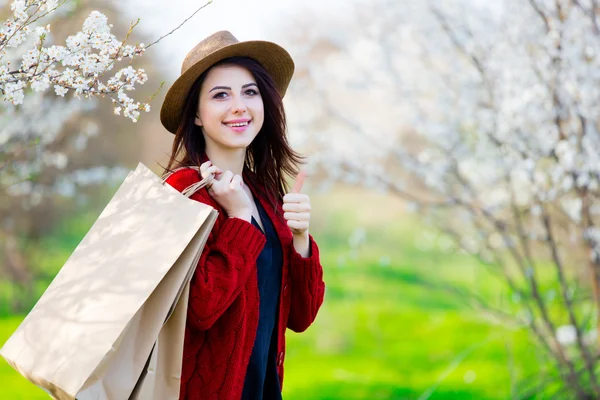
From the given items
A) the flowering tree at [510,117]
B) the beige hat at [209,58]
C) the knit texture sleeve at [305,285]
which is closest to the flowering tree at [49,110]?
the beige hat at [209,58]

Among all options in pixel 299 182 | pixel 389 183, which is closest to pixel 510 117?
pixel 389 183

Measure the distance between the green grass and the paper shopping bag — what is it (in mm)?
2645

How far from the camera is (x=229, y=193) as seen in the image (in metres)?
1.62

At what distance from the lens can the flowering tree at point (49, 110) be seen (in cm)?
144

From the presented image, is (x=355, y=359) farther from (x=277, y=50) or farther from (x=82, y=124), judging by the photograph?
(x=277, y=50)

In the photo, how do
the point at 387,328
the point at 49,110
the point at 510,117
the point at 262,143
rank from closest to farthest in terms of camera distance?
the point at 262,143 → the point at 510,117 → the point at 49,110 → the point at 387,328

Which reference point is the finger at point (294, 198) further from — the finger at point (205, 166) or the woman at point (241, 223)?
the finger at point (205, 166)

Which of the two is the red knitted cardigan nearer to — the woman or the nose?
the woman

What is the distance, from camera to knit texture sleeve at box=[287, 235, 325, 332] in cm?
175

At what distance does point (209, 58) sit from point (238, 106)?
127 mm

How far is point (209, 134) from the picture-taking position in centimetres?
176

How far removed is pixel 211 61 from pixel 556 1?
2101mm

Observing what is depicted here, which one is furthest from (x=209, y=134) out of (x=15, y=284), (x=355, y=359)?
(x=15, y=284)

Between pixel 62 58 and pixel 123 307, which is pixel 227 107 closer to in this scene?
pixel 62 58
